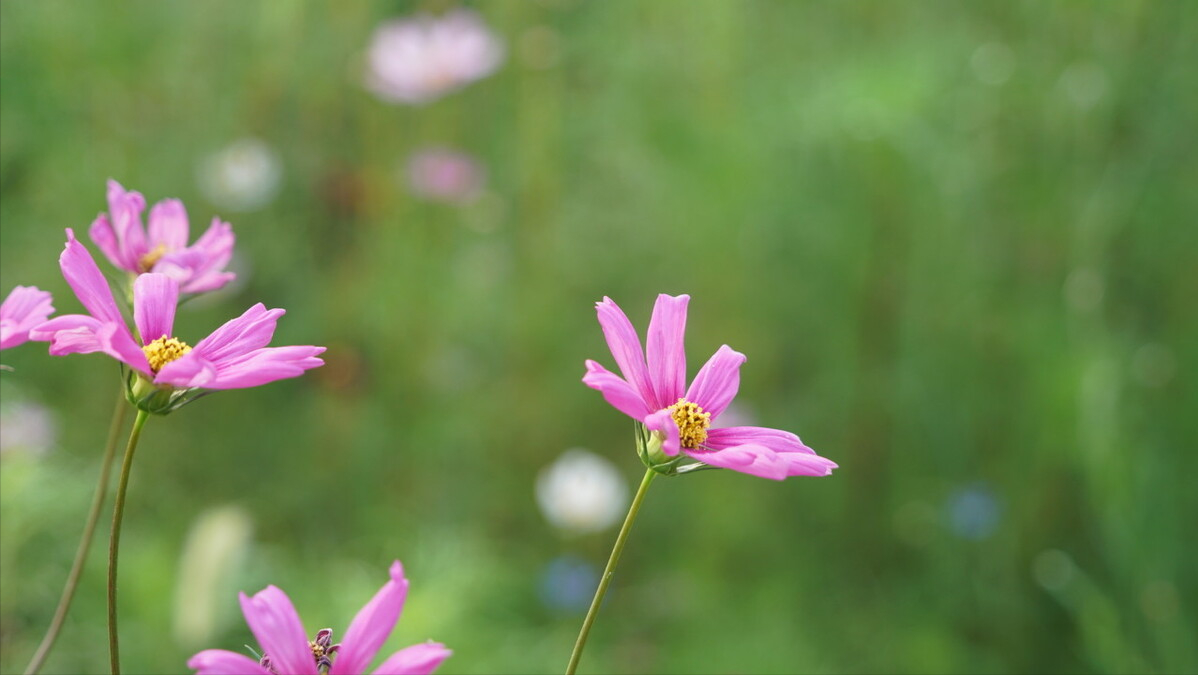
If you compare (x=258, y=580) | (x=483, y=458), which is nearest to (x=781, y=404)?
(x=483, y=458)

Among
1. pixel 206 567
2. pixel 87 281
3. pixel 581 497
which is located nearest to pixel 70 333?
pixel 87 281

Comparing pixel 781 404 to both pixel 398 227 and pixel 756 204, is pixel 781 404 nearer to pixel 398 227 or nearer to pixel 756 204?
pixel 756 204

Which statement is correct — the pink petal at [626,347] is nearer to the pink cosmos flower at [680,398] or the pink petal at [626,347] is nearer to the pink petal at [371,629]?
the pink cosmos flower at [680,398]

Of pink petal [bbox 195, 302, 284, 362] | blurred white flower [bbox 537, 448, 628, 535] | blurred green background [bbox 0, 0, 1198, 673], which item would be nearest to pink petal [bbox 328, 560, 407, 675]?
pink petal [bbox 195, 302, 284, 362]

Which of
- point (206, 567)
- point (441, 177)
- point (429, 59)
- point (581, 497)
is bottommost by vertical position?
point (581, 497)

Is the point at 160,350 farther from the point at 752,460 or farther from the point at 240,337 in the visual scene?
the point at 752,460

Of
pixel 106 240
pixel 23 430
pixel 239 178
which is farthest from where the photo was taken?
pixel 239 178
